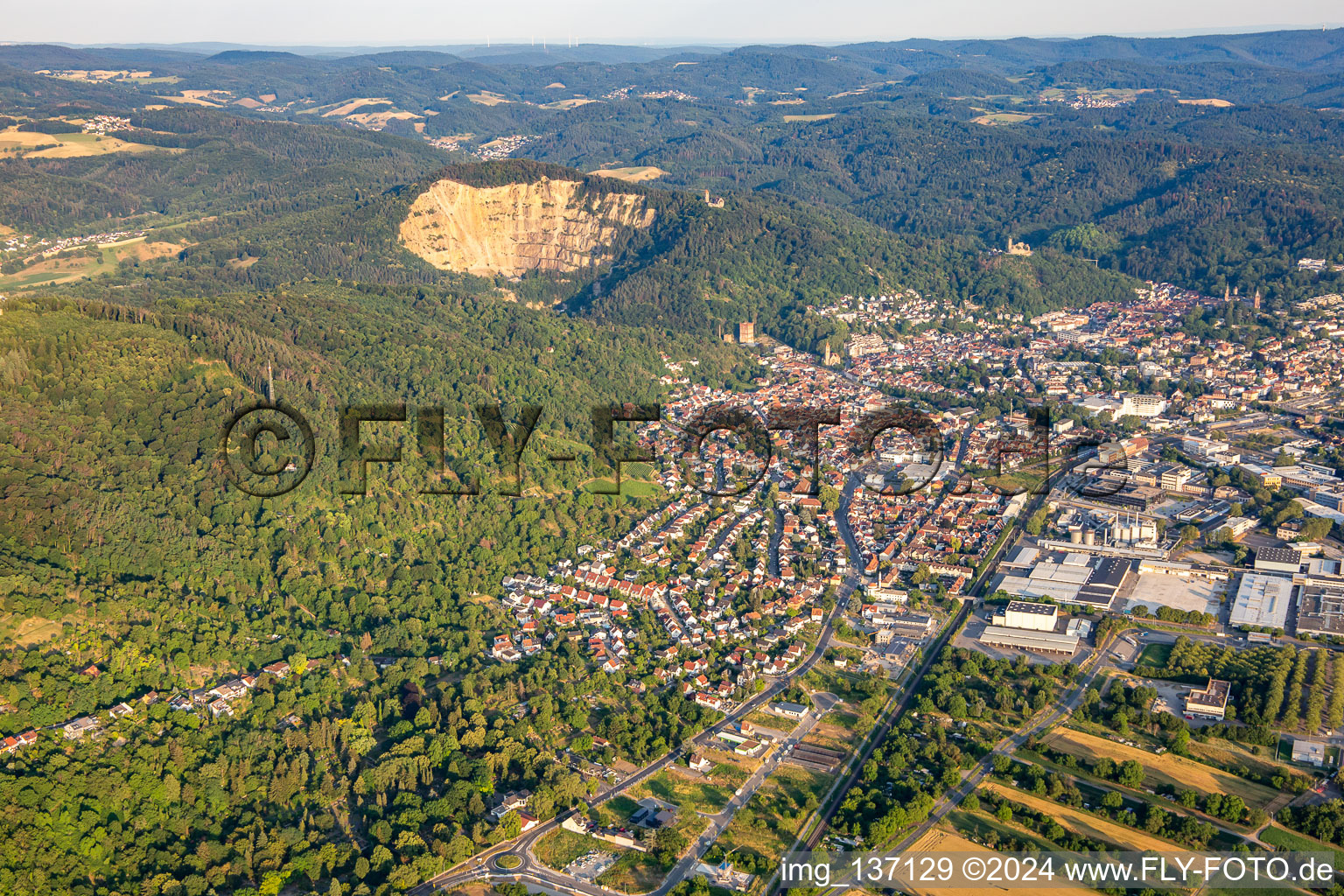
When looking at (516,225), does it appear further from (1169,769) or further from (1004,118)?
(1004,118)

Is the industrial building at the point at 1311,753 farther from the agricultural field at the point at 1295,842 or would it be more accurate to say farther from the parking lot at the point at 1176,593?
the parking lot at the point at 1176,593

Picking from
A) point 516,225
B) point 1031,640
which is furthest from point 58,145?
point 1031,640

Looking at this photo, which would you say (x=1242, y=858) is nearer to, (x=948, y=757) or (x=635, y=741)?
(x=948, y=757)

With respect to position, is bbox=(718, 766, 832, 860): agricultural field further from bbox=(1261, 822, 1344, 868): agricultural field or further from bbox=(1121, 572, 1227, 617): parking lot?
bbox=(1121, 572, 1227, 617): parking lot

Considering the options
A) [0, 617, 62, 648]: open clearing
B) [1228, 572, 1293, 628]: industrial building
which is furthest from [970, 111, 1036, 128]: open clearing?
[0, 617, 62, 648]: open clearing

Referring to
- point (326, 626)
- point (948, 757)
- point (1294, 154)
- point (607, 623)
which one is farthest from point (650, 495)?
point (1294, 154)

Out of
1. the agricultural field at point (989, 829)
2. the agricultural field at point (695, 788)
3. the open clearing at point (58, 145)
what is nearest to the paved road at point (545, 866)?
the agricultural field at point (695, 788)
